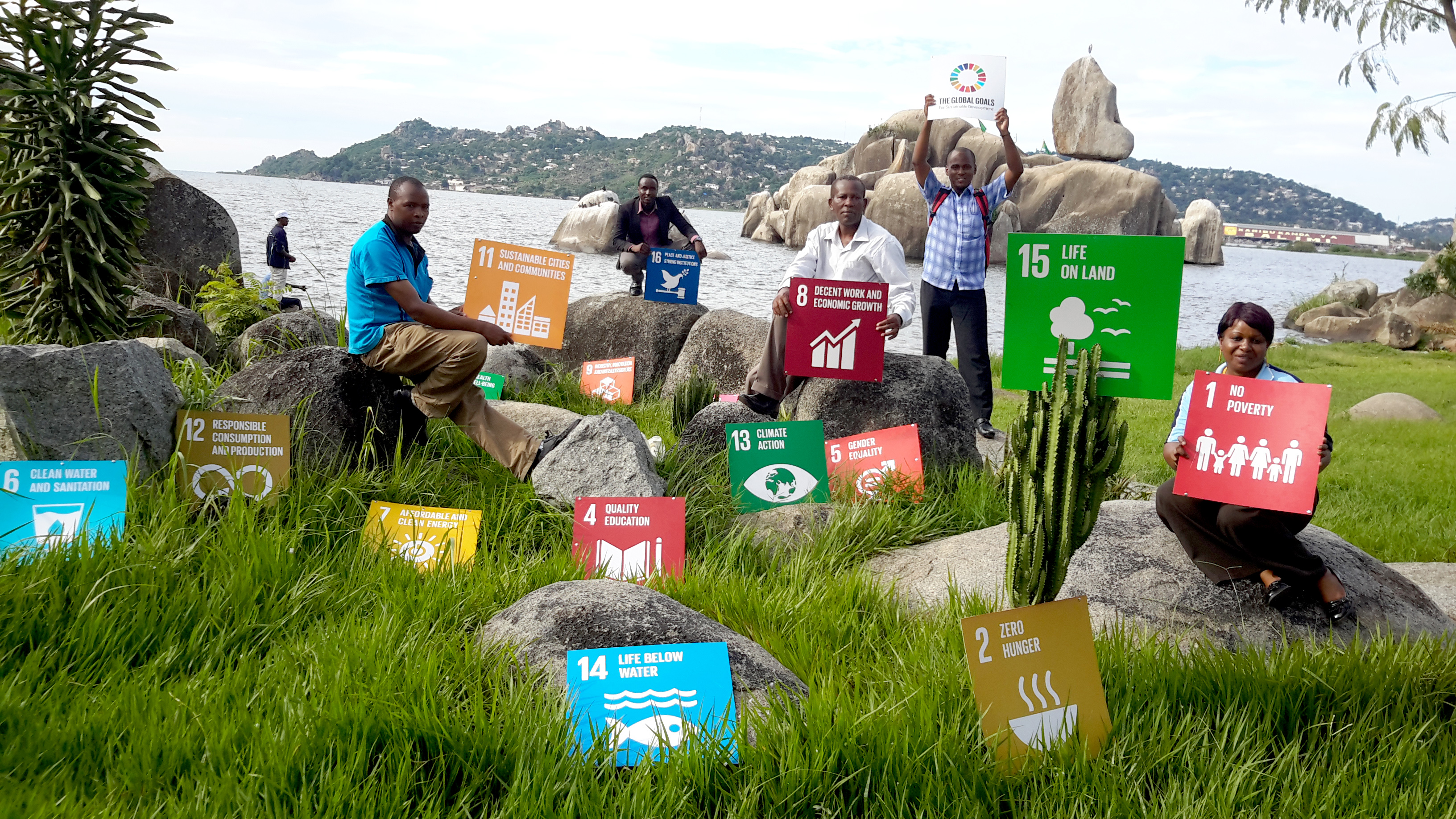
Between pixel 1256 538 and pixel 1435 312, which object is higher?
pixel 1435 312

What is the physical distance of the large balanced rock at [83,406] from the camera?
154 inches

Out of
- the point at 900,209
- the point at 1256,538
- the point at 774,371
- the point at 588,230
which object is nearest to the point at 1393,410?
the point at 774,371

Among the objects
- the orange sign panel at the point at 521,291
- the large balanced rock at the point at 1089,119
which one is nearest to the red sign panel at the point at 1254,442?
the orange sign panel at the point at 521,291

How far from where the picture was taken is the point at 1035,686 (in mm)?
2680

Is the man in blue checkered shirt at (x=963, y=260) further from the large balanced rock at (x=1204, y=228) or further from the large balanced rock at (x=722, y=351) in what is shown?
the large balanced rock at (x=1204, y=228)

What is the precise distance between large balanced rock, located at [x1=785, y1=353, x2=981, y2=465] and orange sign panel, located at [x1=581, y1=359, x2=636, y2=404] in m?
2.15

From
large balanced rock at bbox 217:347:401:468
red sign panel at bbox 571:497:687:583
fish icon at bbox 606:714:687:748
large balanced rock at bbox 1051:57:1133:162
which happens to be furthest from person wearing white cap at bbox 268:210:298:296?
large balanced rock at bbox 1051:57:1133:162

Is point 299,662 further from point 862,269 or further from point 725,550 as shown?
point 862,269

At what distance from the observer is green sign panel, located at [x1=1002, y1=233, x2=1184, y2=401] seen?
2648 mm

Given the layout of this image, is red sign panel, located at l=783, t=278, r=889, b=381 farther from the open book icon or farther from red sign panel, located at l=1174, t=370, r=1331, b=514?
red sign panel, located at l=1174, t=370, r=1331, b=514

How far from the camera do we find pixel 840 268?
6.62 meters

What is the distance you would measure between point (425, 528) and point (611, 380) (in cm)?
395

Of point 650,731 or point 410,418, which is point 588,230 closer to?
point 410,418

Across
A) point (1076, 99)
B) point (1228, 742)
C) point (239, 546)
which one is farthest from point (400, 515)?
point (1076, 99)
